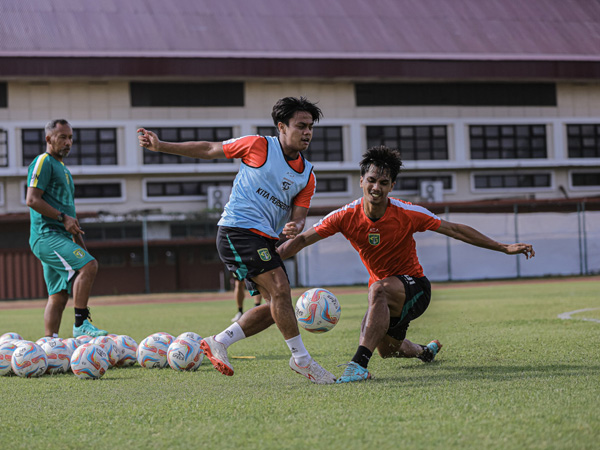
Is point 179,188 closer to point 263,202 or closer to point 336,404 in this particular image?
point 263,202

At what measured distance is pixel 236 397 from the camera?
4848 mm

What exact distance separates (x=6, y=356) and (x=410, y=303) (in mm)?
3533

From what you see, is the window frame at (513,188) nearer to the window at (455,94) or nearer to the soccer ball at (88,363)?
the window at (455,94)

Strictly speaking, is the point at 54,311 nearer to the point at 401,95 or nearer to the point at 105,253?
the point at 105,253

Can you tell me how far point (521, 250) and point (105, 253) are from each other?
86.8 ft

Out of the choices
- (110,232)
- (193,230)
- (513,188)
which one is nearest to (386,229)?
(193,230)

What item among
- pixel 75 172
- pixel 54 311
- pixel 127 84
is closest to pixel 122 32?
pixel 127 84

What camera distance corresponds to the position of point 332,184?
4275cm

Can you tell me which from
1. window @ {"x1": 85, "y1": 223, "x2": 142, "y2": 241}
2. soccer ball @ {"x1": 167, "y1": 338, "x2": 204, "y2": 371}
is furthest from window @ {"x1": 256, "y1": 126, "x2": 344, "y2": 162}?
soccer ball @ {"x1": 167, "y1": 338, "x2": 204, "y2": 371}

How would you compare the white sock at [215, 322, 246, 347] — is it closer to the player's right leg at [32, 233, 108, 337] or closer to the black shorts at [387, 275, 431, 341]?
the black shorts at [387, 275, 431, 341]

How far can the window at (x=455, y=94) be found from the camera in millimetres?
43469

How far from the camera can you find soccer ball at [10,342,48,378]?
6.38 m

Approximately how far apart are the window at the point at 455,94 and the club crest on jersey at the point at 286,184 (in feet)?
125

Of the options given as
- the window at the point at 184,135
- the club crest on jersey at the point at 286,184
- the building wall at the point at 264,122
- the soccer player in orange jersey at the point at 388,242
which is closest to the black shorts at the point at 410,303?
the soccer player in orange jersey at the point at 388,242
